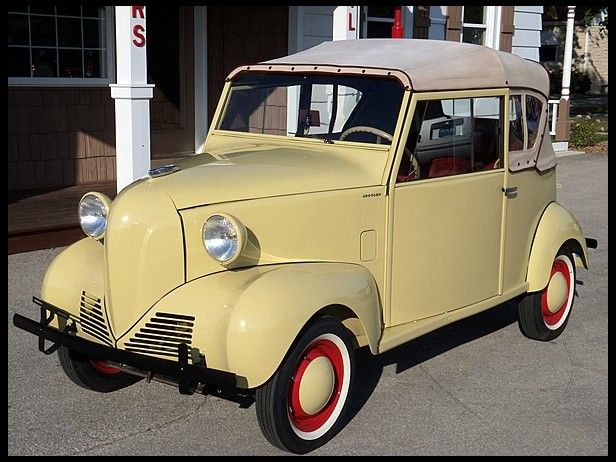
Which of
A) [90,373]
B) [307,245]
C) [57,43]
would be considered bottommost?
[90,373]

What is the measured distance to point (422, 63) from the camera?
454cm

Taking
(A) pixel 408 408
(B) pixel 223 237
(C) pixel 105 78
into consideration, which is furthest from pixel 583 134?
(B) pixel 223 237

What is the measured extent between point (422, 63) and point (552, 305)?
6.88 ft

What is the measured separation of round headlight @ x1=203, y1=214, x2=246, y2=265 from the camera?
11.8 feet

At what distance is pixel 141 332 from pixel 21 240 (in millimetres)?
4059

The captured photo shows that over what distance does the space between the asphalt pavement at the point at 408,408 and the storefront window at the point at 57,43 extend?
4.59m

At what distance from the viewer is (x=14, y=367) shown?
481 centimetres

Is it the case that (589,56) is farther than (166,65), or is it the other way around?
(589,56)

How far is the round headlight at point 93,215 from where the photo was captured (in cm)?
412

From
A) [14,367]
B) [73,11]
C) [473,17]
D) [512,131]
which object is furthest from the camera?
[473,17]

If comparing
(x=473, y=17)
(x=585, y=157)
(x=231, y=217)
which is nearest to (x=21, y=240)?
(x=231, y=217)

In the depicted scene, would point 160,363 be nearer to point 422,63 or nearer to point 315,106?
point 315,106

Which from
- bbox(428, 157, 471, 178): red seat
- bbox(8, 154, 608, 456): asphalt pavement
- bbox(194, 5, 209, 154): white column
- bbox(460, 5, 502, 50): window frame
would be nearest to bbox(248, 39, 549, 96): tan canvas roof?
bbox(428, 157, 471, 178): red seat

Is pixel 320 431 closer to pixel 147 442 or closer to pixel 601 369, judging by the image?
pixel 147 442
